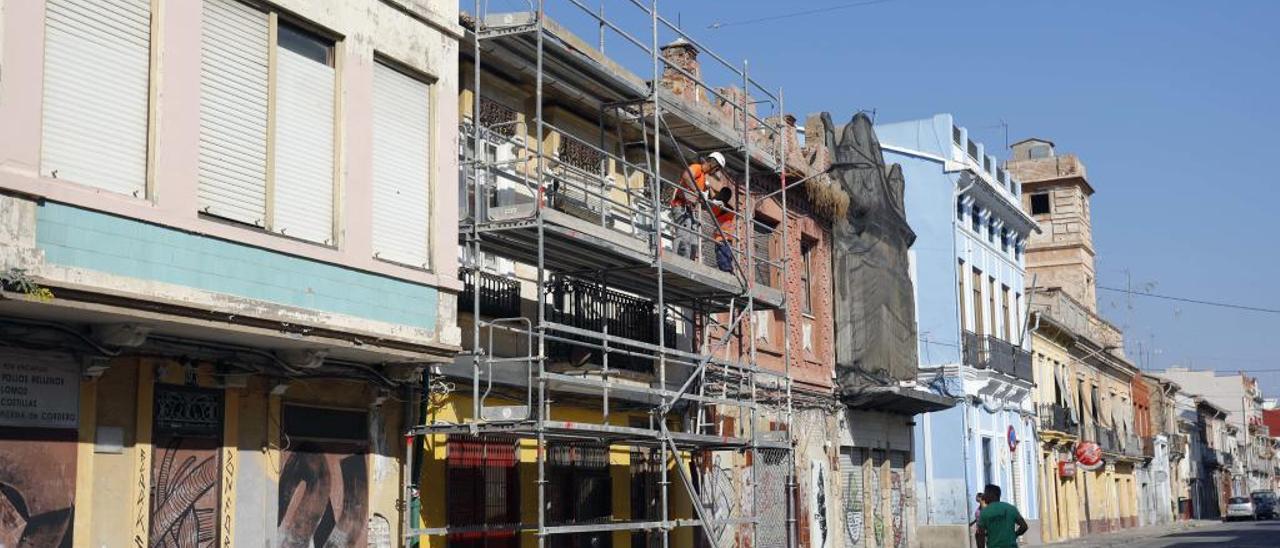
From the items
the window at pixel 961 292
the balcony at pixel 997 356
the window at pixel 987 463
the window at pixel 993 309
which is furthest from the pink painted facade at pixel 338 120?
the window at pixel 993 309

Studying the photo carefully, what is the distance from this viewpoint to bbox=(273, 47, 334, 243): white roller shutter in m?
12.1

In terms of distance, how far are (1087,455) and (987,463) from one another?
11076mm

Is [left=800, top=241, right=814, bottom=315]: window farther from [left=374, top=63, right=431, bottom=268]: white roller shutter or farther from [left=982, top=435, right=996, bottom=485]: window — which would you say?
[left=374, top=63, right=431, bottom=268]: white roller shutter

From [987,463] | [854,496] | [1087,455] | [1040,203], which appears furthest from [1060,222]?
[854,496]

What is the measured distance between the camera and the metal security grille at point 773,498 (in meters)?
22.1

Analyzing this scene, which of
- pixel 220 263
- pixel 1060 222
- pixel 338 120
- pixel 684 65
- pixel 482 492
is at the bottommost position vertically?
pixel 482 492

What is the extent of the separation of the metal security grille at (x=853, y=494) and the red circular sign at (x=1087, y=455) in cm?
1938

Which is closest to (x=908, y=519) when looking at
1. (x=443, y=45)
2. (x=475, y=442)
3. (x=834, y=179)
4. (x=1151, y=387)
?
(x=834, y=179)

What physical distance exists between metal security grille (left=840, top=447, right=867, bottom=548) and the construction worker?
8200mm

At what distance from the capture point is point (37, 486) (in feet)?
34.5

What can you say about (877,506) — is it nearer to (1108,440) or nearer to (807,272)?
(807,272)

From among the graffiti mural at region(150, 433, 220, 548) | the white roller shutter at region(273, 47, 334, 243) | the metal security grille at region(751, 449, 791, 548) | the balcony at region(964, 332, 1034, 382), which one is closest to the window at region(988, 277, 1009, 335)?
the balcony at region(964, 332, 1034, 382)

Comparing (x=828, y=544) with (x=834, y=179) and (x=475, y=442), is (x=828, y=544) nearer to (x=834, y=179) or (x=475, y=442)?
(x=834, y=179)

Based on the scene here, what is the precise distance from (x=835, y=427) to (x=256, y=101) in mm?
15993
